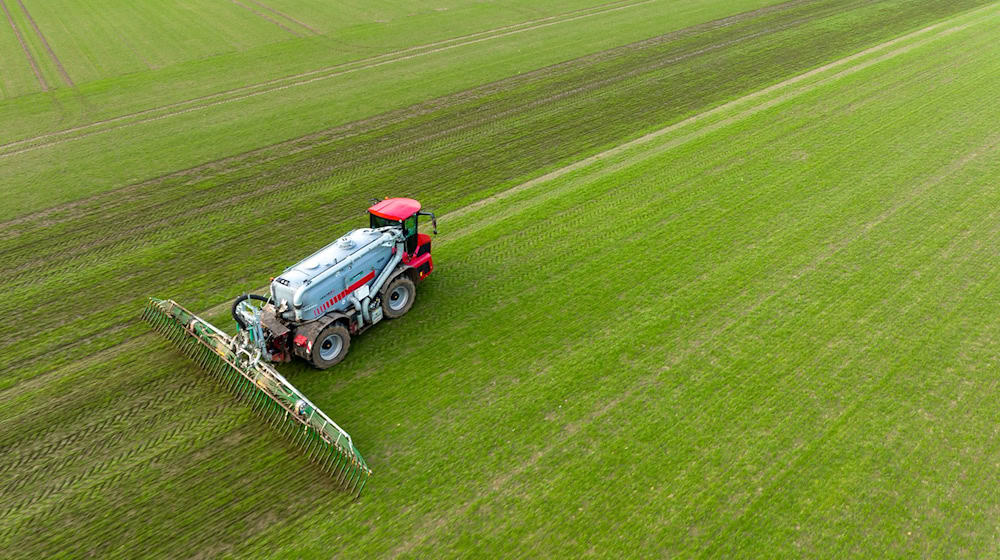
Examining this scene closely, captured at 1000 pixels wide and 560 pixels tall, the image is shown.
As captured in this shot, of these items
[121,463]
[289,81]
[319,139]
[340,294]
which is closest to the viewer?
[121,463]

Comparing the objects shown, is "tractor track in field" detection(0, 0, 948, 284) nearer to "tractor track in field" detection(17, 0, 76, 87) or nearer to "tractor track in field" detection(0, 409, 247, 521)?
"tractor track in field" detection(0, 409, 247, 521)

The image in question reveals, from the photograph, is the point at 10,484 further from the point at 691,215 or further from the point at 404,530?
the point at 691,215

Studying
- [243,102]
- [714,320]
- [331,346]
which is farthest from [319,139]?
[714,320]

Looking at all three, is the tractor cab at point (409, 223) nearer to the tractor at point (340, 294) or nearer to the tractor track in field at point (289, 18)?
the tractor at point (340, 294)

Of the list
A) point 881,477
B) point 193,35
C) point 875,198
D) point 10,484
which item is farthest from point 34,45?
point 881,477

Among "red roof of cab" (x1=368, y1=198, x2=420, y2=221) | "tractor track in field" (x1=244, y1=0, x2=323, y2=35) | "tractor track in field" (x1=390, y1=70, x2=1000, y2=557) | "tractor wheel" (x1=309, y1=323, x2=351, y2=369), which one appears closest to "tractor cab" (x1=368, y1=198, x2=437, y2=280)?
"red roof of cab" (x1=368, y1=198, x2=420, y2=221)

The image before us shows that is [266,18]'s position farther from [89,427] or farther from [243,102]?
[89,427]
